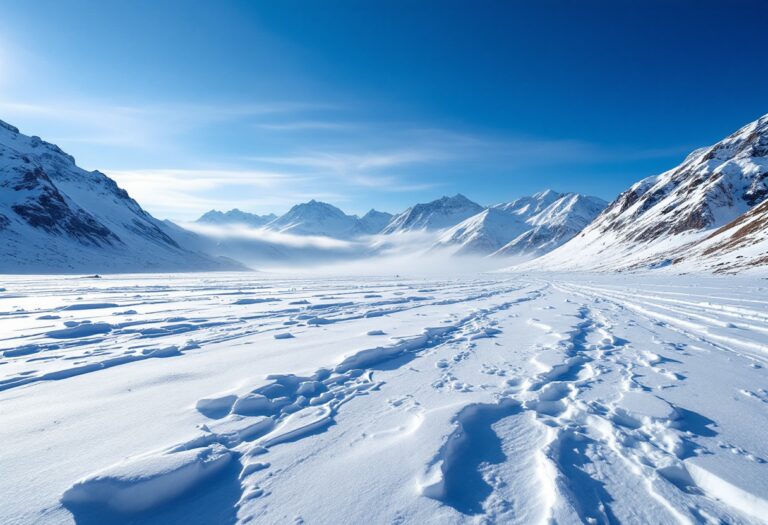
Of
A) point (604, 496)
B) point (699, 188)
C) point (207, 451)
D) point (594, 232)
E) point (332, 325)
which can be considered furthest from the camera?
point (594, 232)

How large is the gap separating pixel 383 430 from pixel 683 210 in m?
137

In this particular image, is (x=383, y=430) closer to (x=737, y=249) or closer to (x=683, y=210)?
(x=737, y=249)

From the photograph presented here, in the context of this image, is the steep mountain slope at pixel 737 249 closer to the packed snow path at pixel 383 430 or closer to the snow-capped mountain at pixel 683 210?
the snow-capped mountain at pixel 683 210

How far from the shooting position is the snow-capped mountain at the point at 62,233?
88.4m

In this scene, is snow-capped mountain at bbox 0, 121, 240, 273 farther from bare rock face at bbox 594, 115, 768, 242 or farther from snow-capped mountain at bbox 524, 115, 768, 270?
bare rock face at bbox 594, 115, 768, 242

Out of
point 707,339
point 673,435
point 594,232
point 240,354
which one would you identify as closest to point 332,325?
point 240,354

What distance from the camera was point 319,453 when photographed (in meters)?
3.21

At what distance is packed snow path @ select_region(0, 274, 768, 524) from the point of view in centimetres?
255

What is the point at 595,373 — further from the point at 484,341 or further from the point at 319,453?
the point at 319,453

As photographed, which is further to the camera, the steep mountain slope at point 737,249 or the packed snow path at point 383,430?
the steep mountain slope at point 737,249

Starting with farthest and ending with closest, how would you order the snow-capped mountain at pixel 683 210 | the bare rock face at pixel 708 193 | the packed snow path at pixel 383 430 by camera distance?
the bare rock face at pixel 708 193 < the snow-capped mountain at pixel 683 210 < the packed snow path at pixel 383 430

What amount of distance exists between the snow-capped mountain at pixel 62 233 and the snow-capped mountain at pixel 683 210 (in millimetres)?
129038

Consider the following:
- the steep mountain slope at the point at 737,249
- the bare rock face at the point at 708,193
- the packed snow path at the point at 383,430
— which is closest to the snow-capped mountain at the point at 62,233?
the packed snow path at the point at 383,430

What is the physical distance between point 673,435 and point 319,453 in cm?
342
